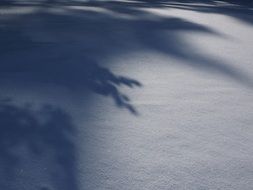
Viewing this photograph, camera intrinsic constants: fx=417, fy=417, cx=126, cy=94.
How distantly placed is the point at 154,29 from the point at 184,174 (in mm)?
5518

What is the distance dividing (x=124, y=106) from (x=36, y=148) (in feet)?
4.41

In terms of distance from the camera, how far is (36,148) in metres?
3.92

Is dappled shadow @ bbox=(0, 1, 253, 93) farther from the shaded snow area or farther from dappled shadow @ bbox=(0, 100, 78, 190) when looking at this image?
dappled shadow @ bbox=(0, 100, 78, 190)

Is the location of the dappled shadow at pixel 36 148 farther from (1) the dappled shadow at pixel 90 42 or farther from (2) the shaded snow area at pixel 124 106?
(1) the dappled shadow at pixel 90 42

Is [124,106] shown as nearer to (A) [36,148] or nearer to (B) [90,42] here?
(A) [36,148]

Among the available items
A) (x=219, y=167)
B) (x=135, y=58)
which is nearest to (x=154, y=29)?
(x=135, y=58)

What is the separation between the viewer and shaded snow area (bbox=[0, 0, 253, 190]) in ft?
11.9

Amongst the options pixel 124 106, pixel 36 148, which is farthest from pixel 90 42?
pixel 36 148

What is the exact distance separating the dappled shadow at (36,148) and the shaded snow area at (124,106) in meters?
0.01

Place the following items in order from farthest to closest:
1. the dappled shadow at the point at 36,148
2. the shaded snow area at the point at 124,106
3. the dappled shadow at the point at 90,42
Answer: the dappled shadow at the point at 90,42
the shaded snow area at the point at 124,106
the dappled shadow at the point at 36,148

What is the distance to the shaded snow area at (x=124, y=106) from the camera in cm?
362

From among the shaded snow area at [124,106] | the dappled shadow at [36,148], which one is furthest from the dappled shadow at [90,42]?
the dappled shadow at [36,148]

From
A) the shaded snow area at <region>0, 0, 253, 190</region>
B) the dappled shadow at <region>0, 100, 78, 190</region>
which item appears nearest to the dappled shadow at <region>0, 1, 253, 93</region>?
the shaded snow area at <region>0, 0, 253, 190</region>

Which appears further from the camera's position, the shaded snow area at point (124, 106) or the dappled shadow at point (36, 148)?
the shaded snow area at point (124, 106)
